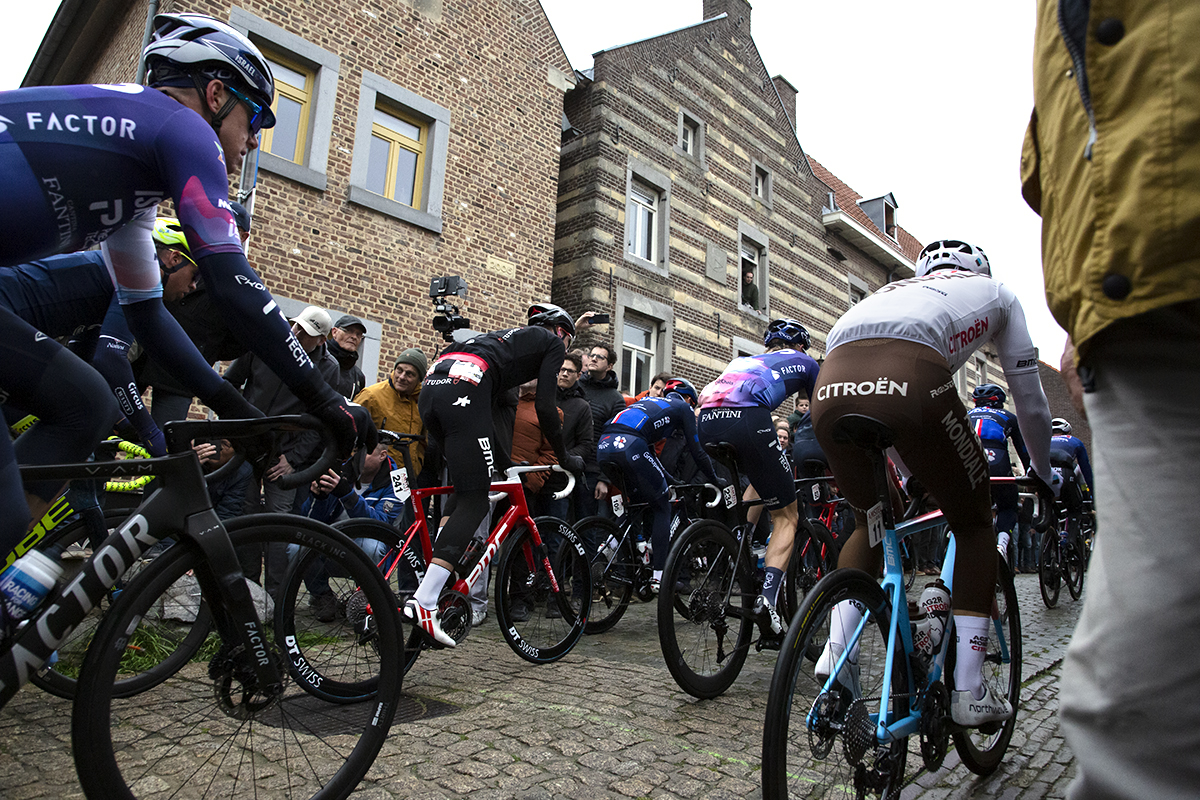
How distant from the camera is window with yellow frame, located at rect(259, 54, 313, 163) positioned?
9.68 m

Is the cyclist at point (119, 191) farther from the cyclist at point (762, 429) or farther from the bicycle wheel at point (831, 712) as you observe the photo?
the cyclist at point (762, 429)

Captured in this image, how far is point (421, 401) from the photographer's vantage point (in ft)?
13.5

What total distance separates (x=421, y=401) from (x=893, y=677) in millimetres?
2765

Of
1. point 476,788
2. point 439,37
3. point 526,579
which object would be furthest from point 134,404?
point 439,37

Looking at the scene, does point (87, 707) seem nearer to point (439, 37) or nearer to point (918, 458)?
point (918, 458)

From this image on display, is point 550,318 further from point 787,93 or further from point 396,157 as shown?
point 787,93

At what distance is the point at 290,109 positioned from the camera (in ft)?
32.4

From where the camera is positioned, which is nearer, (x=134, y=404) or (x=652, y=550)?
(x=134, y=404)

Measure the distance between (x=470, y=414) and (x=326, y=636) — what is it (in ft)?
5.11

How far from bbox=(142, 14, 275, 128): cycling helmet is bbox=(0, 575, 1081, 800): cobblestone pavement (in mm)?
2060

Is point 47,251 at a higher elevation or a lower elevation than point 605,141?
lower

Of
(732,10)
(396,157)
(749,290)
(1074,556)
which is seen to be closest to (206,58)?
(1074,556)

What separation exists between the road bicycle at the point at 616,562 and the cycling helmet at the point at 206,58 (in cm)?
345

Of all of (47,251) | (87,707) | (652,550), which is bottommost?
(87,707)
